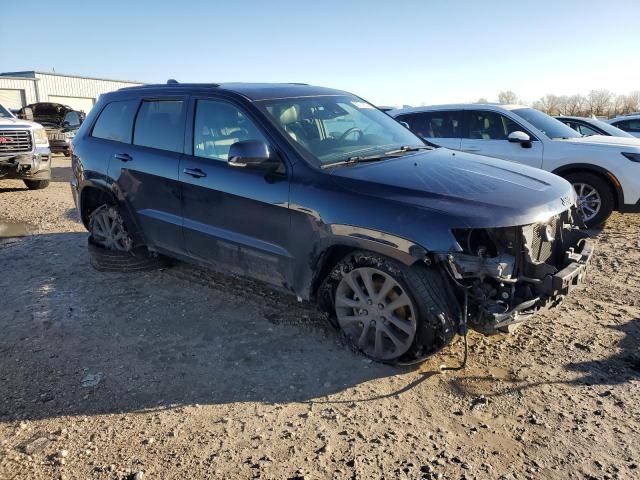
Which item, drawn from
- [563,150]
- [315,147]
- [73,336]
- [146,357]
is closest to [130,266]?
[73,336]

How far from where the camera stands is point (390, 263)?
3271 millimetres

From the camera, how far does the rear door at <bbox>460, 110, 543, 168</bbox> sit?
751 cm

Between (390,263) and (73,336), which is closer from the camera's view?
(390,263)

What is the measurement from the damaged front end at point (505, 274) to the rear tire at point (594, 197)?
431cm

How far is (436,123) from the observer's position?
331 inches

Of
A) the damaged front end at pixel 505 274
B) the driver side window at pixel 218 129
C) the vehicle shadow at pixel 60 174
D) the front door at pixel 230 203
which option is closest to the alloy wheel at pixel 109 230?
the front door at pixel 230 203

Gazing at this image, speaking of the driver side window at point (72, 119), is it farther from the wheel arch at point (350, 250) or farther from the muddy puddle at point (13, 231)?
the wheel arch at point (350, 250)

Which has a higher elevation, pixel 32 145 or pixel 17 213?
pixel 32 145

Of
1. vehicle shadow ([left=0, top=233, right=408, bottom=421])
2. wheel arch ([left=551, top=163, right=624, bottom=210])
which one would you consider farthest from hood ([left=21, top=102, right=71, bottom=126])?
wheel arch ([left=551, top=163, right=624, bottom=210])

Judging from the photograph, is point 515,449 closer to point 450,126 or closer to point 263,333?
point 263,333

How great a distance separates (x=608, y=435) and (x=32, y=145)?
35.0ft

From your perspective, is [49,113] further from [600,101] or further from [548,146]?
[600,101]

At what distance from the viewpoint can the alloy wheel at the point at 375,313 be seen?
3320 millimetres

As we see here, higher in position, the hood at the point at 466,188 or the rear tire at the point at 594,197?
the hood at the point at 466,188
